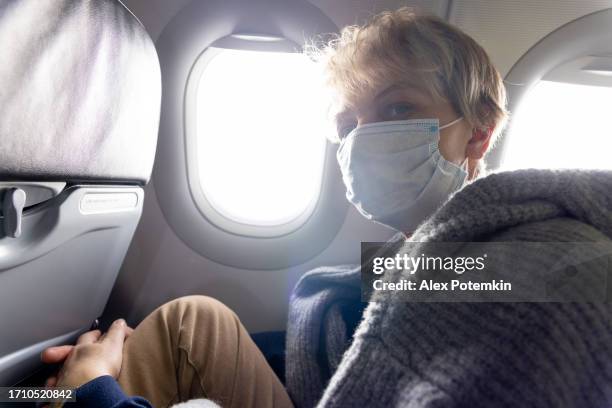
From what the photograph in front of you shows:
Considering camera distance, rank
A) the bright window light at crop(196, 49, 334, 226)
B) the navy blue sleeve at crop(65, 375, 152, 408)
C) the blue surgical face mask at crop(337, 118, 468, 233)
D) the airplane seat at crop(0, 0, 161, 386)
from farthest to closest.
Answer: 1. the bright window light at crop(196, 49, 334, 226)
2. the blue surgical face mask at crop(337, 118, 468, 233)
3. the navy blue sleeve at crop(65, 375, 152, 408)
4. the airplane seat at crop(0, 0, 161, 386)

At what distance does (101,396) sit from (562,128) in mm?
1813

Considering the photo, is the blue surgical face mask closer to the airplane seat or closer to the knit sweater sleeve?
the knit sweater sleeve

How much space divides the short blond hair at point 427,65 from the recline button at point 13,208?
730mm

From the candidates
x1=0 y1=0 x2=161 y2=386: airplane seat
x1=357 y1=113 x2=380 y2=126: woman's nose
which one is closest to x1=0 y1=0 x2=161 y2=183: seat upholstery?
x1=0 y1=0 x2=161 y2=386: airplane seat

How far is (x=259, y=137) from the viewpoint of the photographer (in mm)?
1601

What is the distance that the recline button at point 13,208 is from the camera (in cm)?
63

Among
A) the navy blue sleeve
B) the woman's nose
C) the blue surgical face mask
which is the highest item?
the woman's nose

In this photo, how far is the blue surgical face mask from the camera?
0.89m

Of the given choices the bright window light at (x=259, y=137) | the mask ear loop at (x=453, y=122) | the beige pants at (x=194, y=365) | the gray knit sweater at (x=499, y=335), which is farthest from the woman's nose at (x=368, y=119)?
the beige pants at (x=194, y=365)

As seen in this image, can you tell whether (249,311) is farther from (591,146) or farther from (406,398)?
(591,146)

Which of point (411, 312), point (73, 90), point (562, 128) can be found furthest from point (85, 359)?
point (562, 128)

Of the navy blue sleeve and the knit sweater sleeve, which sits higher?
the knit sweater sleeve

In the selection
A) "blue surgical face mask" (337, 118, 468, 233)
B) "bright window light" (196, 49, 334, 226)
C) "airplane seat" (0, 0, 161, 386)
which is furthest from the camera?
"bright window light" (196, 49, 334, 226)

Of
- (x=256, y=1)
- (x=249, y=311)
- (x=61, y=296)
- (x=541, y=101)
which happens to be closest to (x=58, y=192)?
(x=61, y=296)
